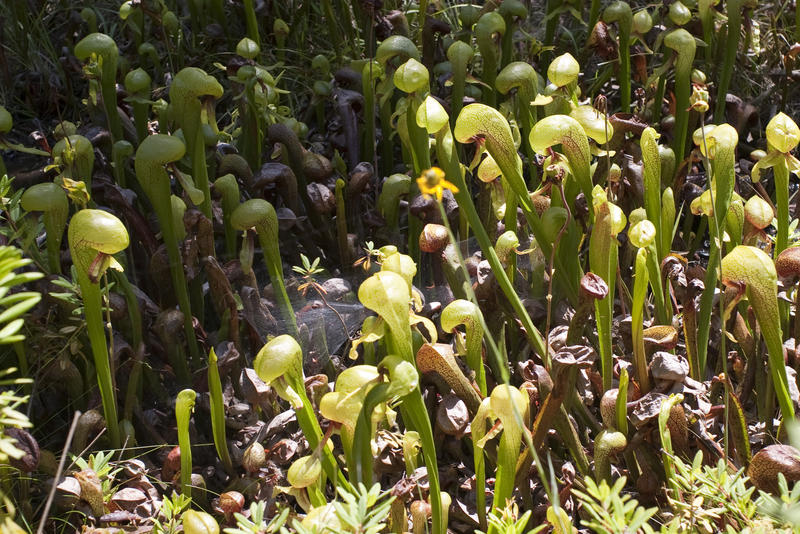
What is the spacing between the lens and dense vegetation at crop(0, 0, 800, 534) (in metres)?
1.08

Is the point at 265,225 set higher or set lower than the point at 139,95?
lower

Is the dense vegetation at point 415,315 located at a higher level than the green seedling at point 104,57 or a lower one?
lower

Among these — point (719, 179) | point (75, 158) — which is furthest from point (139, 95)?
point (719, 179)

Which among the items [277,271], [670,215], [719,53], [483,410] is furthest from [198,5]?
[483,410]

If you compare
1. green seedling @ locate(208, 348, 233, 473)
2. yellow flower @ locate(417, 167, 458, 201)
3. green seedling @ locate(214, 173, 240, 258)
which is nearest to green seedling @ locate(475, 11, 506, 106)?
green seedling @ locate(214, 173, 240, 258)

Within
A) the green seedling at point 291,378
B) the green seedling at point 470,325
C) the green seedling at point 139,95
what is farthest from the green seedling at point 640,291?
the green seedling at point 139,95

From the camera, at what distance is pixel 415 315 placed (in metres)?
1.12

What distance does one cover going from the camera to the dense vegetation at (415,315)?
1.08 metres

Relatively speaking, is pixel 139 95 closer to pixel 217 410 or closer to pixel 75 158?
pixel 75 158

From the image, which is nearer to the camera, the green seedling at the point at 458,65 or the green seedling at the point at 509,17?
the green seedling at the point at 458,65

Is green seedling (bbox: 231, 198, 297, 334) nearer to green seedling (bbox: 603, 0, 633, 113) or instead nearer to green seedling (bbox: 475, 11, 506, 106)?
green seedling (bbox: 475, 11, 506, 106)

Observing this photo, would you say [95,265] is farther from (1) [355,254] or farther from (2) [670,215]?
(2) [670,215]

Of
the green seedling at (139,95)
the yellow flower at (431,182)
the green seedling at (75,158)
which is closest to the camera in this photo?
the yellow flower at (431,182)

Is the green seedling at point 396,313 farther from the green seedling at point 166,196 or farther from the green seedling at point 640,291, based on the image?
the green seedling at point 166,196
